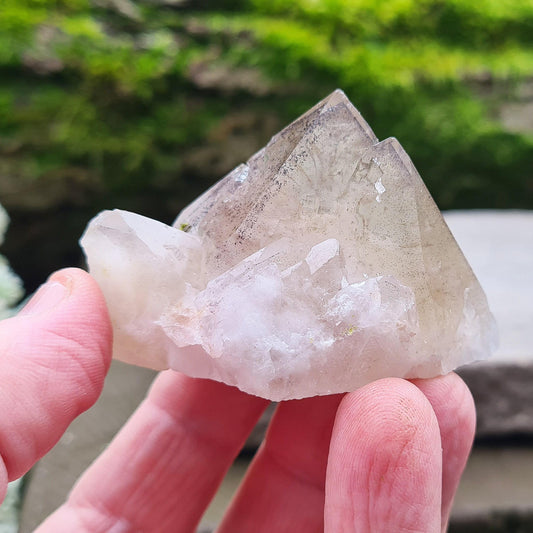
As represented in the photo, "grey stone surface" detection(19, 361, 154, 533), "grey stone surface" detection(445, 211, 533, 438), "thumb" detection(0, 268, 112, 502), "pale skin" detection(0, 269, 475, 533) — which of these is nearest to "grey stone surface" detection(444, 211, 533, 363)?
"grey stone surface" detection(445, 211, 533, 438)

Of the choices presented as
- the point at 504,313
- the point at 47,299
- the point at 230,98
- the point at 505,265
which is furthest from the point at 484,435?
the point at 230,98

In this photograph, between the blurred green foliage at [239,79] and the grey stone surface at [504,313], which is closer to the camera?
the grey stone surface at [504,313]

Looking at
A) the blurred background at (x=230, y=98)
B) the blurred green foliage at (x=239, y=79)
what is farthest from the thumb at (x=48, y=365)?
the blurred green foliage at (x=239, y=79)

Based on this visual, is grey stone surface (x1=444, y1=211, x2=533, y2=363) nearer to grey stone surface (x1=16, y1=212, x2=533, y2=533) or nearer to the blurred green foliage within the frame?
grey stone surface (x1=16, y1=212, x2=533, y2=533)

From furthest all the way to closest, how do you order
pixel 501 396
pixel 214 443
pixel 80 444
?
pixel 501 396
pixel 80 444
pixel 214 443

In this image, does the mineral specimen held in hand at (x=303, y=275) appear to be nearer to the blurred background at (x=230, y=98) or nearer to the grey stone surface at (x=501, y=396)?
the grey stone surface at (x=501, y=396)

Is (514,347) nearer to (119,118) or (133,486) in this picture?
(133,486)

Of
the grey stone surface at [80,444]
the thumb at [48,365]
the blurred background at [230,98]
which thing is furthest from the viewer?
the blurred background at [230,98]

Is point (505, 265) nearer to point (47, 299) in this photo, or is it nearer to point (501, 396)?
point (501, 396)
